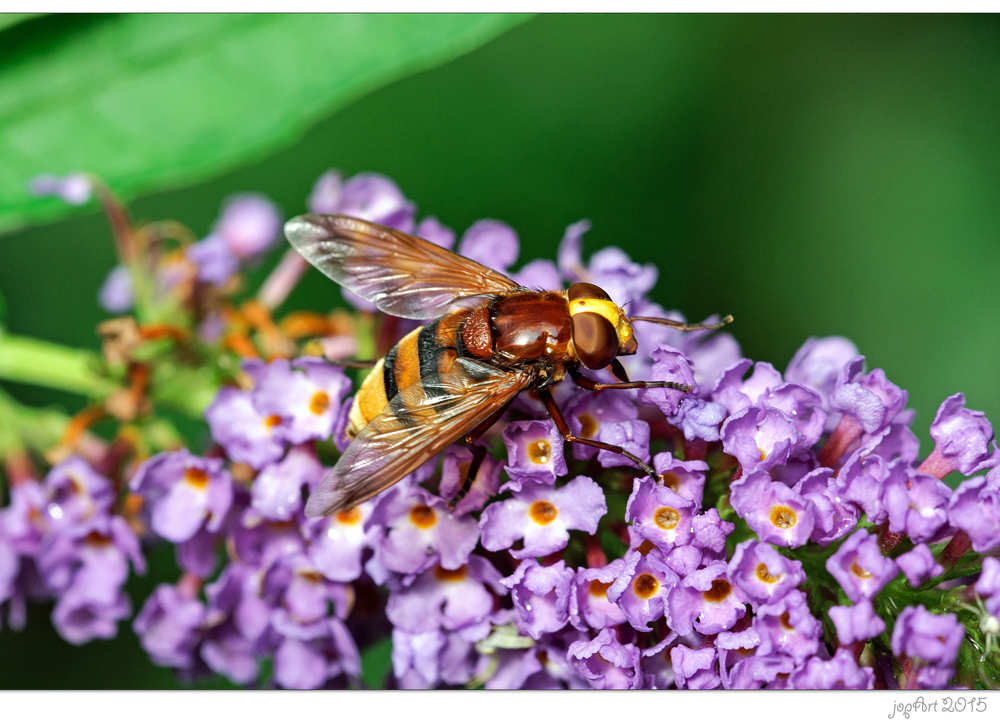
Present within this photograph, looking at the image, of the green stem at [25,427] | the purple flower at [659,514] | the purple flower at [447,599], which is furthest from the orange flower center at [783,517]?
the green stem at [25,427]

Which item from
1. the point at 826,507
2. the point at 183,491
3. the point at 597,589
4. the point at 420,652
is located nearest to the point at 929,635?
the point at 826,507

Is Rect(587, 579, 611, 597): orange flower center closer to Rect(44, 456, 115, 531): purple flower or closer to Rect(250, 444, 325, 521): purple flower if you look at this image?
Rect(250, 444, 325, 521): purple flower

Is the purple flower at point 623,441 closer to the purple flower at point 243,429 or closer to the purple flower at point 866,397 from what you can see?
the purple flower at point 866,397

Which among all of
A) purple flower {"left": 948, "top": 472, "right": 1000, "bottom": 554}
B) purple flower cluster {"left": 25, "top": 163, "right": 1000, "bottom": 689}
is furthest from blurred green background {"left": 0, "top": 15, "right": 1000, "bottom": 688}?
purple flower {"left": 948, "top": 472, "right": 1000, "bottom": 554}

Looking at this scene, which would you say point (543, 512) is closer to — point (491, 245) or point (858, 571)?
point (858, 571)
